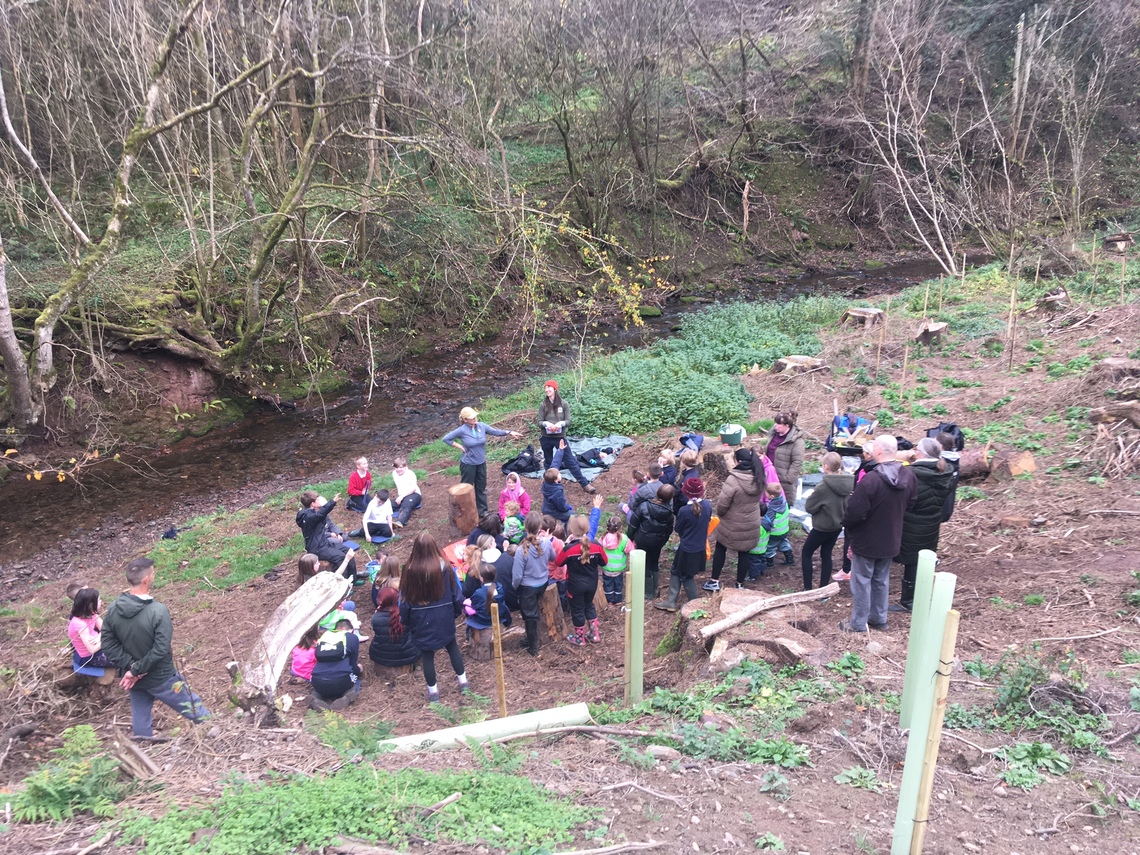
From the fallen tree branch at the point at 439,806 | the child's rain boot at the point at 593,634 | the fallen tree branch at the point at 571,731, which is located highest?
the fallen tree branch at the point at 439,806

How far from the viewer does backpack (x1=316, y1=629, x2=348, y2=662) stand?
5812 millimetres

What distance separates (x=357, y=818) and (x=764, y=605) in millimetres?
3770

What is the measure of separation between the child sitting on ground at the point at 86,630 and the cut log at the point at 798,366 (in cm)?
1189

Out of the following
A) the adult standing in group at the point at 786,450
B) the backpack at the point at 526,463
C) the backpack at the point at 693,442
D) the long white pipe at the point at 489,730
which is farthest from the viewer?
the backpack at the point at 526,463

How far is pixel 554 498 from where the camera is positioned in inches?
331

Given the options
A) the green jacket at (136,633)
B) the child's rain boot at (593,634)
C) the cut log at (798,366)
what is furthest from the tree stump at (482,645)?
the cut log at (798,366)

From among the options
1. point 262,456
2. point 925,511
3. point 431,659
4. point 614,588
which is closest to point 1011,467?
point 925,511

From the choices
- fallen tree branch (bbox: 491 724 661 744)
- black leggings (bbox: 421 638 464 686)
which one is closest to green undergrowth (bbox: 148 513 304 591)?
black leggings (bbox: 421 638 464 686)

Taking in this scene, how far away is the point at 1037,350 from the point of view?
1278 centimetres

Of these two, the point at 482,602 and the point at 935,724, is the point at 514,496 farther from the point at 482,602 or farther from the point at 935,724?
the point at 935,724

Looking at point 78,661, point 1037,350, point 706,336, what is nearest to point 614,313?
point 706,336

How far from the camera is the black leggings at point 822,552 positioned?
6859 mm

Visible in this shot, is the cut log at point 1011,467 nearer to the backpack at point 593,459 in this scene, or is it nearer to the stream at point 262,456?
the backpack at point 593,459

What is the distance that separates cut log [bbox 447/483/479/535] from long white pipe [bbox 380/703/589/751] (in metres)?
4.68
